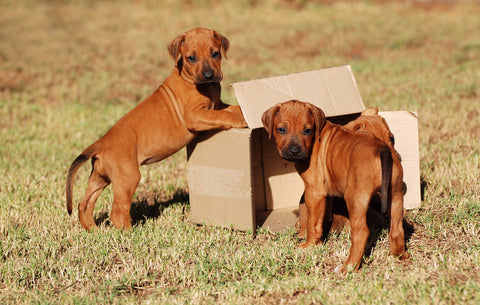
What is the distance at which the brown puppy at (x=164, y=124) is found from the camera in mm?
5785

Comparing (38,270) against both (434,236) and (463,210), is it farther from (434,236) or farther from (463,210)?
(463,210)

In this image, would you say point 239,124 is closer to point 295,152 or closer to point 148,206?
point 295,152

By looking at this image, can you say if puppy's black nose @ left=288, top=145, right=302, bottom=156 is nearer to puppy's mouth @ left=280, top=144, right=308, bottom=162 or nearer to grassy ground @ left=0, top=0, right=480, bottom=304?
puppy's mouth @ left=280, top=144, right=308, bottom=162

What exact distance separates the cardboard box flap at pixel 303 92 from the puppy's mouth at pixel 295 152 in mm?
678

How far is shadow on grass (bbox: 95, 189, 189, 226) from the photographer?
6.48 metres

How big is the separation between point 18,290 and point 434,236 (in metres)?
3.62

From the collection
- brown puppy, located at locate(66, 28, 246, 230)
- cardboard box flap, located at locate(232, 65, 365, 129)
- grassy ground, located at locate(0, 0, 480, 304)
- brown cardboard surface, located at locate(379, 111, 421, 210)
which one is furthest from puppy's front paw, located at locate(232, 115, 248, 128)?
brown cardboard surface, located at locate(379, 111, 421, 210)

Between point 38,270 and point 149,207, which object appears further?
point 149,207

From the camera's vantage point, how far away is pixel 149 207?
22.4ft

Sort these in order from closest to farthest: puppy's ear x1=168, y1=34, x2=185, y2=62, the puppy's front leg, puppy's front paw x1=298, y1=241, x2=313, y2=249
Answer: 1. the puppy's front leg
2. puppy's front paw x1=298, y1=241, x2=313, y2=249
3. puppy's ear x1=168, y1=34, x2=185, y2=62

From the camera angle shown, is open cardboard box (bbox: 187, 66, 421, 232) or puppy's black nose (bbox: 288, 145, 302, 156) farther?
open cardboard box (bbox: 187, 66, 421, 232)

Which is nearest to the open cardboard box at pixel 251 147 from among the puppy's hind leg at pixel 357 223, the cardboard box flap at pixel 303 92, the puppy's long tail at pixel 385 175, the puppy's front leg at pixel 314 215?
the cardboard box flap at pixel 303 92

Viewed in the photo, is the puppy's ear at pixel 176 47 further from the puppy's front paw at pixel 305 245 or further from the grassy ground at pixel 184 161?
the puppy's front paw at pixel 305 245

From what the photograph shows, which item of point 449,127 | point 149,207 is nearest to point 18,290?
point 149,207
